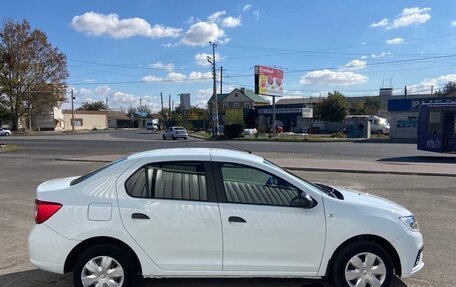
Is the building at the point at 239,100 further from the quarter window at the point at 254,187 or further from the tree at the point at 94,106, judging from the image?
the quarter window at the point at 254,187

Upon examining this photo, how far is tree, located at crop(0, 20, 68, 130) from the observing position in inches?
3000

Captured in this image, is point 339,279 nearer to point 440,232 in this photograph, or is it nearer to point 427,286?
point 427,286

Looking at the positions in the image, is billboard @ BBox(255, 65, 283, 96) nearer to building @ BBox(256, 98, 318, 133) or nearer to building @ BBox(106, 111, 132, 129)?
building @ BBox(256, 98, 318, 133)

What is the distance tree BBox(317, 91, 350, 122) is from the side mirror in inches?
2666

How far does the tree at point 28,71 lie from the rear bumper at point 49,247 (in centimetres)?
8005

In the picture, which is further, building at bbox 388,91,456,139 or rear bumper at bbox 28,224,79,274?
building at bbox 388,91,456,139

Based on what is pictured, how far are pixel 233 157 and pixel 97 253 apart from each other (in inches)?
64.5

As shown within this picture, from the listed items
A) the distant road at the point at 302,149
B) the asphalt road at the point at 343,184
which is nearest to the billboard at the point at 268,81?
the distant road at the point at 302,149

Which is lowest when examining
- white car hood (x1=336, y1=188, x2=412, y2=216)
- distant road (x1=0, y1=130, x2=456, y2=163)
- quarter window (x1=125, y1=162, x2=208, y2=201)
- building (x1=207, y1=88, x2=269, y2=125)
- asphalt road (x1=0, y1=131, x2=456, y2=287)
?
distant road (x1=0, y1=130, x2=456, y2=163)

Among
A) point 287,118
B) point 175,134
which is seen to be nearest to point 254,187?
point 175,134

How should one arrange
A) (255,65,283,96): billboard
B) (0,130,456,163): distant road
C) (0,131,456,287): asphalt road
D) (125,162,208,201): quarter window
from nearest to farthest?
1. (125,162,208,201): quarter window
2. (0,131,456,287): asphalt road
3. (0,130,456,163): distant road
4. (255,65,283,96): billboard

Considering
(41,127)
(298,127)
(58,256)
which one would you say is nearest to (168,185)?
(58,256)

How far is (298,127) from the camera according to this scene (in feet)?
233

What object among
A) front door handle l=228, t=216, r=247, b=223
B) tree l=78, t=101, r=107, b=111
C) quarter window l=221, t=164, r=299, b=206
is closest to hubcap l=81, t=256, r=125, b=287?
front door handle l=228, t=216, r=247, b=223
